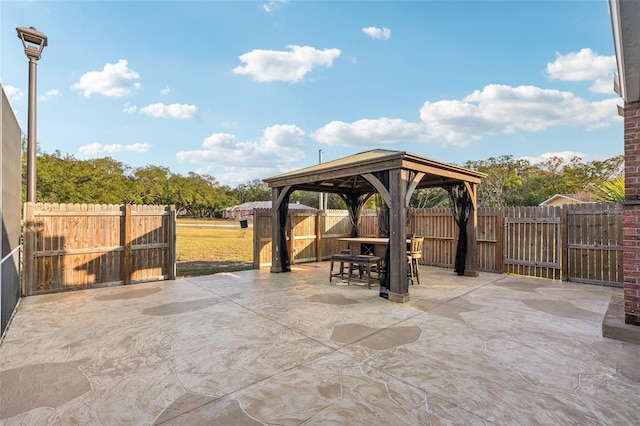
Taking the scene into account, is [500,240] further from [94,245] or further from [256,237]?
[94,245]

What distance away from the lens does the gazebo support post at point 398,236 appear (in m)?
5.23

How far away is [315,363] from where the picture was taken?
284cm

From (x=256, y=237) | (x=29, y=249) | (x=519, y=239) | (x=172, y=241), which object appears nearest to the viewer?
(x=29, y=249)

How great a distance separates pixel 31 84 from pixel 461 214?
1040 cm

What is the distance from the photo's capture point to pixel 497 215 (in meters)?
→ 8.15

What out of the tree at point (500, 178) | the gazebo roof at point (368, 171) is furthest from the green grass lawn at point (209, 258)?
the tree at point (500, 178)

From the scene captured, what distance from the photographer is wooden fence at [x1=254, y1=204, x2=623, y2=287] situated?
21.6 ft

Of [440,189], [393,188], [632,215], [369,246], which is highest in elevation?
[440,189]

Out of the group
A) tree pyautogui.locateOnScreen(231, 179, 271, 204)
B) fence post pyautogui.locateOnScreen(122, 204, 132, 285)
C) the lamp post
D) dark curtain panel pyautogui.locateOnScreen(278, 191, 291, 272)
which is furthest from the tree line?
tree pyautogui.locateOnScreen(231, 179, 271, 204)

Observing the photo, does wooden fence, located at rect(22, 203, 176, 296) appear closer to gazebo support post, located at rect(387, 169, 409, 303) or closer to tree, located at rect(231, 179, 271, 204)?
gazebo support post, located at rect(387, 169, 409, 303)

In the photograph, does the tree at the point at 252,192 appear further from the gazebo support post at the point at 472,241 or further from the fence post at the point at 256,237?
Answer: the gazebo support post at the point at 472,241

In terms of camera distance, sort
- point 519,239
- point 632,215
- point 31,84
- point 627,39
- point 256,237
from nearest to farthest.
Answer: point 627,39 < point 632,215 < point 31,84 < point 519,239 < point 256,237

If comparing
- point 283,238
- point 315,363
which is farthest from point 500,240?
point 315,363

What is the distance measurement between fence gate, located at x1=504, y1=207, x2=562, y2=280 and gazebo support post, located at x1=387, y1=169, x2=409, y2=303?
14.8 feet
